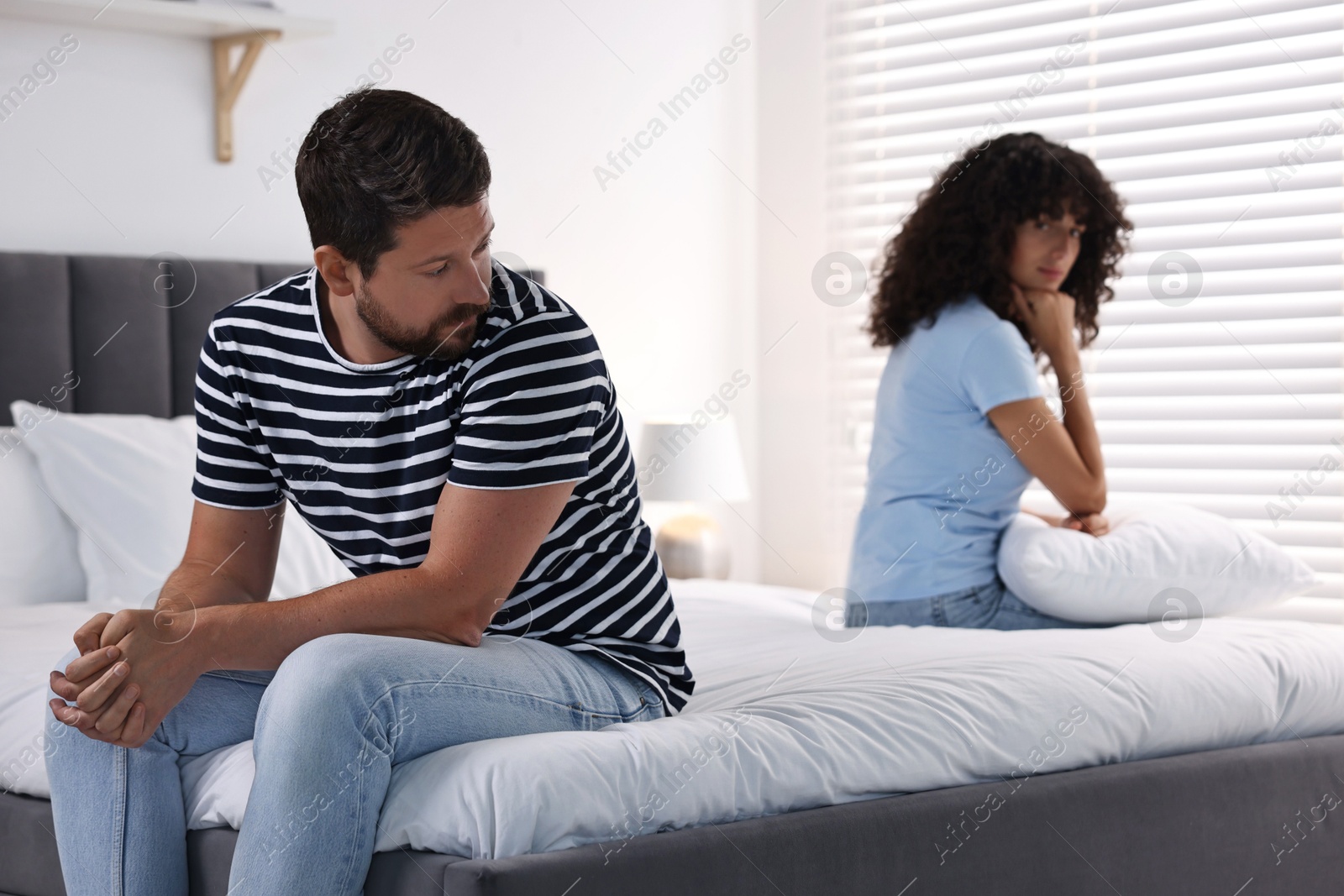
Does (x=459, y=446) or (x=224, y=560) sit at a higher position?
(x=459, y=446)

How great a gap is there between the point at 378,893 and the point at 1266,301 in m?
2.52

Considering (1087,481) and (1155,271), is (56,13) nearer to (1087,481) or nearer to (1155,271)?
(1087,481)

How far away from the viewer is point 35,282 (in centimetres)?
257

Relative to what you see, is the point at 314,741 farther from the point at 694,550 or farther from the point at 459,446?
the point at 694,550

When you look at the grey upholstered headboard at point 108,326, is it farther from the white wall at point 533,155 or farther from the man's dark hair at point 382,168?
the man's dark hair at point 382,168

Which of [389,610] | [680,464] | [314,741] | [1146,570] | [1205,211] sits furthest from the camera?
[680,464]

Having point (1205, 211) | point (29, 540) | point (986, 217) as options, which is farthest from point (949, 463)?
point (29, 540)

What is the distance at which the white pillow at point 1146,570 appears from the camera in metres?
2.02

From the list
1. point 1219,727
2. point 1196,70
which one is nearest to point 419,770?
point 1219,727

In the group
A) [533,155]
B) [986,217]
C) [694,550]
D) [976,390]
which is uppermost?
[533,155]

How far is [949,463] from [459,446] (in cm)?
104

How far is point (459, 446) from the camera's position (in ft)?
4.32

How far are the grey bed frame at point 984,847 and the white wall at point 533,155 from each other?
1.59 meters

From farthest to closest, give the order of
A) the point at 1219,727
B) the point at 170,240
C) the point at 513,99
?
1. the point at 513,99
2. the point at 170,240
3. the point at 1219,727
